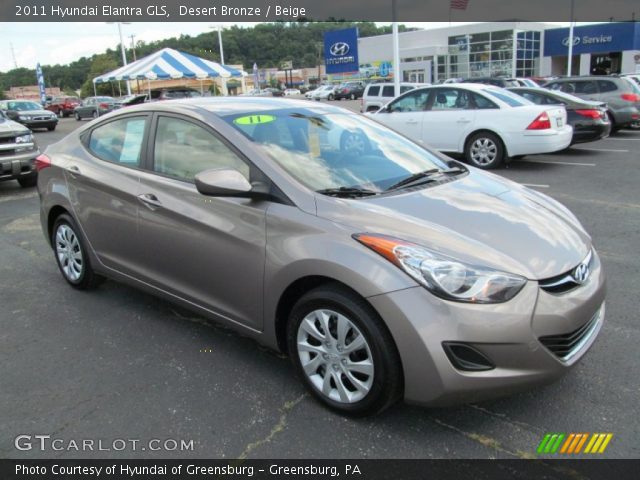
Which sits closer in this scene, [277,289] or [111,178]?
[277,289]

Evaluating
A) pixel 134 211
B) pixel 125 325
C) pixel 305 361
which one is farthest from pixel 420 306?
pixel 125 325

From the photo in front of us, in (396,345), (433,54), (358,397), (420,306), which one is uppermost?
(433,54)

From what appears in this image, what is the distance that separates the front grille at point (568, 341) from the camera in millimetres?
2518

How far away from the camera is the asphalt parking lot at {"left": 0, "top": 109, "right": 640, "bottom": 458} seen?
2.63m

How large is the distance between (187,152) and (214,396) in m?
1.57

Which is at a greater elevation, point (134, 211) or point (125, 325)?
point (134, 211)

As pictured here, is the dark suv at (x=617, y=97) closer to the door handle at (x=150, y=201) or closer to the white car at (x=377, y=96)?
the white car at (x=377, y=96)

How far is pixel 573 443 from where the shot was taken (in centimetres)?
256

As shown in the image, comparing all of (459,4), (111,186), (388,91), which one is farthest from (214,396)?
(459,4)

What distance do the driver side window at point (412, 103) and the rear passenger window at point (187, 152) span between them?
809 cm

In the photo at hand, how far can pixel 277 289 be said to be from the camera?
2.91 metres

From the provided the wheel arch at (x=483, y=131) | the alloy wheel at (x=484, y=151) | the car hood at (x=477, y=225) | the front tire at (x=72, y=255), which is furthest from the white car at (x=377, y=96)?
the car hood at (x=477, y=225)

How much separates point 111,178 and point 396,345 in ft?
8.45

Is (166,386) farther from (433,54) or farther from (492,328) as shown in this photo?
(433,54)
